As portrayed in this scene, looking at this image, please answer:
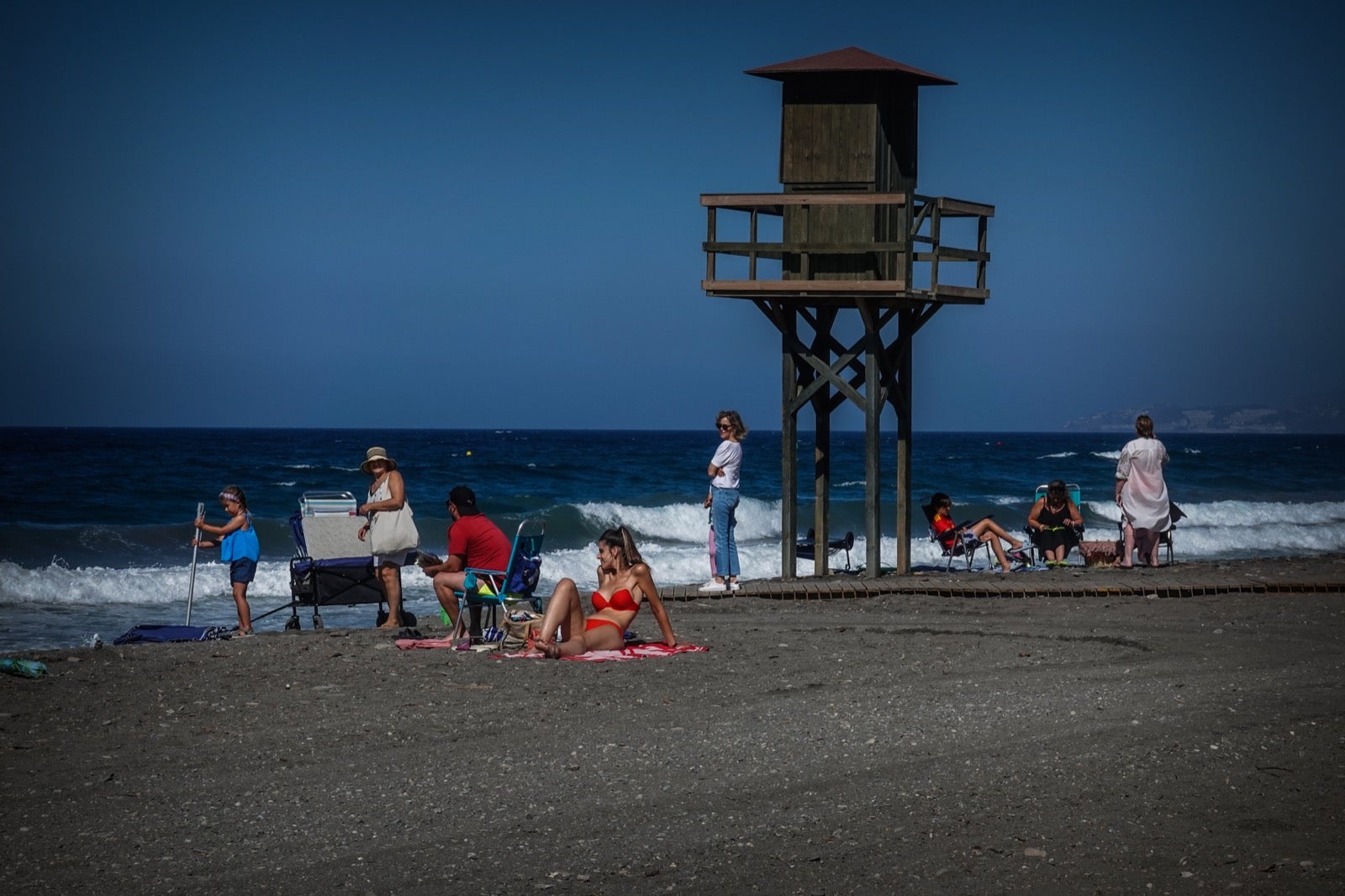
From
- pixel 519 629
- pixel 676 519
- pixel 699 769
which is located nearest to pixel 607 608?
pixel 519 629

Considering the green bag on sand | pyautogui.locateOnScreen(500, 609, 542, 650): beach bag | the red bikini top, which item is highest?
the red bikini top

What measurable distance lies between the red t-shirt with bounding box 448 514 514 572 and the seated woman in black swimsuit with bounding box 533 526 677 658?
2.36 ft

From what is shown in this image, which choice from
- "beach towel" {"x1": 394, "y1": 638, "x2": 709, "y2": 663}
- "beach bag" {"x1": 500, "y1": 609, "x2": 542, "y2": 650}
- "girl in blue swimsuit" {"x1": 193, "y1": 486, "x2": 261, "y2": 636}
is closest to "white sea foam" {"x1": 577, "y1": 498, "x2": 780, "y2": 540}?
"girl in blue swimsuit" {"x1": 193, "y1": 486, "x2": 261, "y2": 636}

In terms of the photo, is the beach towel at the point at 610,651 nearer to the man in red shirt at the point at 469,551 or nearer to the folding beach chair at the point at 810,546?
the man in red shirt at the point at 469,551

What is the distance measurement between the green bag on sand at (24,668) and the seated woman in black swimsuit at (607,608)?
9.87 feet

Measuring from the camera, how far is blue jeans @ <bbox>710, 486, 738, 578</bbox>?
12.3 meters

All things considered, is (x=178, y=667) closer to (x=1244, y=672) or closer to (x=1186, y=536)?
(x=1244, y=672)

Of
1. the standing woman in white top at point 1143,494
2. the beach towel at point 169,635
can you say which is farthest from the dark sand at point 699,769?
the standing woman in white top at point 1143,494

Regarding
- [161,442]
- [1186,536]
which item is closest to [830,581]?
[1186,536]

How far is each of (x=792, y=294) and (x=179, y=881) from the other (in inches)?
350

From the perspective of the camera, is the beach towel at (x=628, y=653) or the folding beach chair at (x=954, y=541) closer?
the beach towel at (x=628, y=653)

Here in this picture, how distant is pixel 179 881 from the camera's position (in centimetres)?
477

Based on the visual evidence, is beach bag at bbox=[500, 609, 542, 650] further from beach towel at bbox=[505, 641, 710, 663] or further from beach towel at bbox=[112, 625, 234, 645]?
beach towel at bbox=[112, 625, 234, 645]

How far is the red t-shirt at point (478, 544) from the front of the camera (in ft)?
32.3
